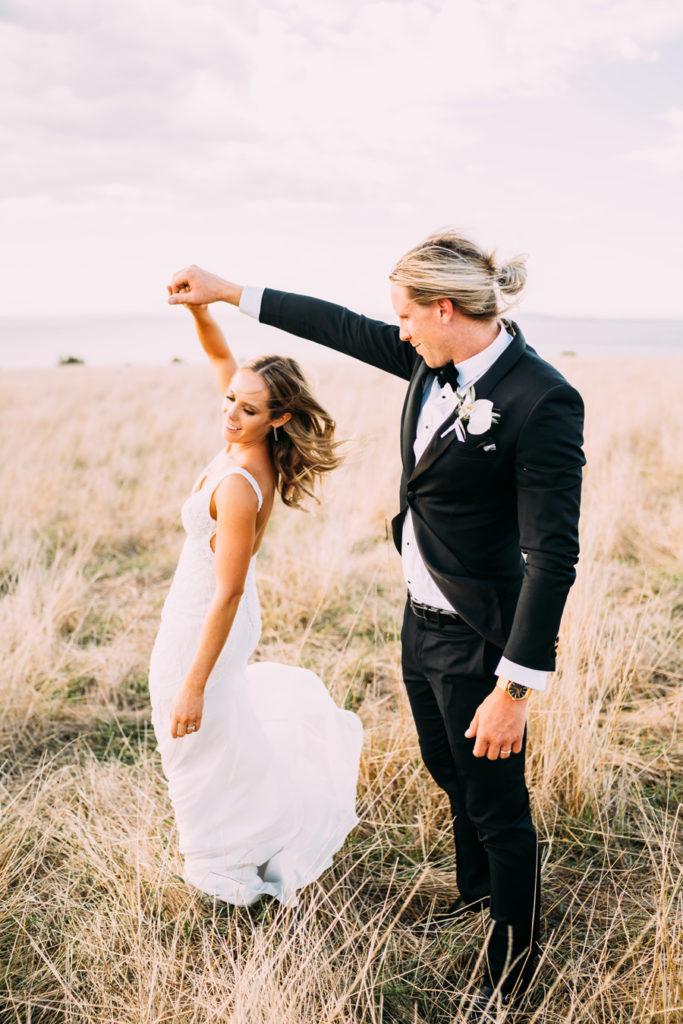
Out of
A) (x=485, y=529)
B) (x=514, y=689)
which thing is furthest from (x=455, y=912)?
(x=485, y=529)

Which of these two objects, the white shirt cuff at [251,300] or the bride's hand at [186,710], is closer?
the bride's hand at [186,710]

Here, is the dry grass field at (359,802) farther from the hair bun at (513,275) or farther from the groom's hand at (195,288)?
the hair bun at (513,275)

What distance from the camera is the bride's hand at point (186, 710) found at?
8.13ft

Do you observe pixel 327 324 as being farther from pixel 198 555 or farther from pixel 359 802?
pixel 359 802

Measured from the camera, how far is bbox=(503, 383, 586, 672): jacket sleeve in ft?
6.38

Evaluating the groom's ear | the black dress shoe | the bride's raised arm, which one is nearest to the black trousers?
the black dress shoe

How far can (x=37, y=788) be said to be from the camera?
3.60 meters

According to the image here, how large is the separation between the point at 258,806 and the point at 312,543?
3.38 metres

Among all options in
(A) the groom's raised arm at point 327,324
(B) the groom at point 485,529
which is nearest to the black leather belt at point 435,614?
(B) the groom at point 485,529

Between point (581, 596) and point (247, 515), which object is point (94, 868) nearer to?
point (247, 515)

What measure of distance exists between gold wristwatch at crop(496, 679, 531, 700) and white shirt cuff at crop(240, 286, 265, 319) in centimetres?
165

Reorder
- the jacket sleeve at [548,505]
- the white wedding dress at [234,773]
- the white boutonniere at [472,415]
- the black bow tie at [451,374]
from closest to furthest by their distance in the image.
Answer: the jacket sleeve at [548,505], the white boutonniere at [472,415], the black bow tie at [451,374], the white wedding dress at [234,773]

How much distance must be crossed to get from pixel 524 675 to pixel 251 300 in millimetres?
1709

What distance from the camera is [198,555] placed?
2.60 m
